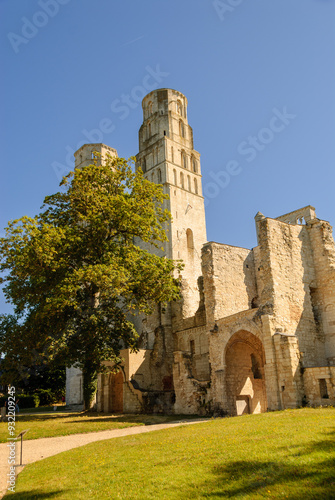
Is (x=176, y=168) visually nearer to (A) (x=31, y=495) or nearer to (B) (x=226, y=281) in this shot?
(B) (x=226, y=281)

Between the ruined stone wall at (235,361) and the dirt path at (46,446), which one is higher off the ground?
the ruined stone wall at (235,361)

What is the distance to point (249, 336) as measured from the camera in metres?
22.3

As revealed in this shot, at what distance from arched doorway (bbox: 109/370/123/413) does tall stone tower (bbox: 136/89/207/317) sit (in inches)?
489

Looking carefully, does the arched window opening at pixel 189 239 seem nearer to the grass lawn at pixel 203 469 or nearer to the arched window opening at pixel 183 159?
the arched window opening at pixel 183 159

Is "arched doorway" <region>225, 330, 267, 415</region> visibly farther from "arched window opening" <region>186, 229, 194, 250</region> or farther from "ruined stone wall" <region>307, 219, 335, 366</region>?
"arched window opening" <region>186, 229, 194, 250</region>

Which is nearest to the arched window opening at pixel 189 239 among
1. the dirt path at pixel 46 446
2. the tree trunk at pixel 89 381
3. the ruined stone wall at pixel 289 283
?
the ruined stone wall at pixel 289 283

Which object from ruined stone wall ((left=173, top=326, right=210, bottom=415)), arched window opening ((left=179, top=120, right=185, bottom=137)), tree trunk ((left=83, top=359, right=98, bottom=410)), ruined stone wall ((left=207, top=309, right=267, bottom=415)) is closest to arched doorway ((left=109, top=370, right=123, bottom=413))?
tree trunk ((left=83, top=359, right=98, bottom=410))

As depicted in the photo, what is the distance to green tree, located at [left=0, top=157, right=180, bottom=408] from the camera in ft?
60.8

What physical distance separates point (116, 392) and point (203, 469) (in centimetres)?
2185

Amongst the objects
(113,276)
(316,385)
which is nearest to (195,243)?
(113,276)

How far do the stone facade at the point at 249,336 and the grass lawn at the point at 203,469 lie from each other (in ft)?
23.2

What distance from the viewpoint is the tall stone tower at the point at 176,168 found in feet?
129

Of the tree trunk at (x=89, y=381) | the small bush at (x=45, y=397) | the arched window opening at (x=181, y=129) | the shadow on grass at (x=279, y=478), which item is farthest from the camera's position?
the arched window opening at (x=181, y=129)

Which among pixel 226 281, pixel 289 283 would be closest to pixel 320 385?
pixel 289 283
